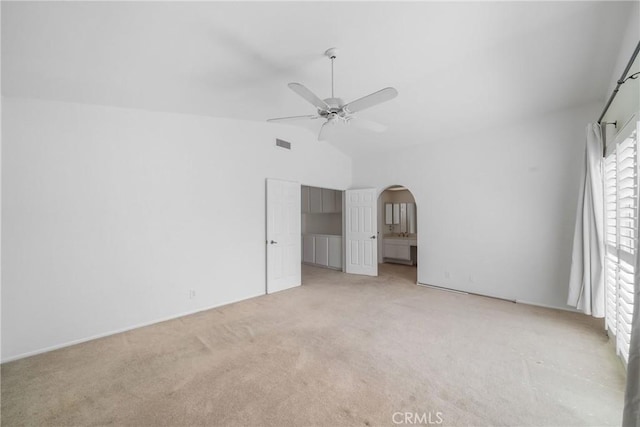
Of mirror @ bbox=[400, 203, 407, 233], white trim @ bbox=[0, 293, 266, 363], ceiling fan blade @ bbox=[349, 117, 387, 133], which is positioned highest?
ceiling fan blade @ bbox=[349, 117, 387, 133]

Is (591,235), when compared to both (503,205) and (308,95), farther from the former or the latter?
(308,95)

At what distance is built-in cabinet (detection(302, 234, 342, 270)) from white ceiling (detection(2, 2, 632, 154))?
4.05 m

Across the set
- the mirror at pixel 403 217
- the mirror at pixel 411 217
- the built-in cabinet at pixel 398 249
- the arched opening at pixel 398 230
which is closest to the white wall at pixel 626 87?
the arched opening at pixel 398 230

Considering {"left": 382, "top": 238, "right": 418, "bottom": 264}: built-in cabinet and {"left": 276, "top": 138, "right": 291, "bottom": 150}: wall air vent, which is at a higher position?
{"left": 276, "top": 138, "right": 291, "bottom": 150}: wall air vent

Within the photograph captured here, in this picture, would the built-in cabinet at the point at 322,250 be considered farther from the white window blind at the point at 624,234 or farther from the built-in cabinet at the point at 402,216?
the white window blind at the point at 624,234

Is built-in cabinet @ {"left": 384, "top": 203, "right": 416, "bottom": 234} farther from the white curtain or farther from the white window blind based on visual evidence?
the white window blind

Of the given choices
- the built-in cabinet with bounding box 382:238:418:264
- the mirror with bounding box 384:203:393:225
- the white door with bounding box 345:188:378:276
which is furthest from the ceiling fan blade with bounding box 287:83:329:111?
the mirror with bounding box 384:203:393:225

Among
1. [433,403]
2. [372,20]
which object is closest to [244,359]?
[433,403]

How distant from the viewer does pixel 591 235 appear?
3.32 meters

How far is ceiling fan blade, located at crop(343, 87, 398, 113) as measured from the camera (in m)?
2.36

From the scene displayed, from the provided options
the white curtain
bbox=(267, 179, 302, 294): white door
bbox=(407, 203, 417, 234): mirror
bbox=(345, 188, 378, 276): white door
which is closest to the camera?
the white curtain

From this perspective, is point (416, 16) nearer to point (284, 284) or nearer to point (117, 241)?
point (117, 241)

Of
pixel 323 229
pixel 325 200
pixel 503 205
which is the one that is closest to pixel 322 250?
pixel 323 229

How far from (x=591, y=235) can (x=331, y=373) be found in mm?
3657
